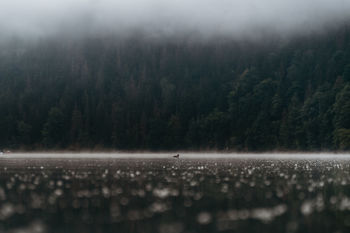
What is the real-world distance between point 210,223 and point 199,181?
14474 millimetres

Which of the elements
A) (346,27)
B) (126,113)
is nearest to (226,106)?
(126,113)

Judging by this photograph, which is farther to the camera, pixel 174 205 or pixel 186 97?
pixel 186 97

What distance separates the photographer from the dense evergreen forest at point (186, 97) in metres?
129

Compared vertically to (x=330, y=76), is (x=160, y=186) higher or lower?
lower

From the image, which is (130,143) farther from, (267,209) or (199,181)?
(267,209)

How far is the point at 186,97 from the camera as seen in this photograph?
504 feet

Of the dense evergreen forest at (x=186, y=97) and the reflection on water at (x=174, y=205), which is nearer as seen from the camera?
the reflection on water at (x=174, y=205)

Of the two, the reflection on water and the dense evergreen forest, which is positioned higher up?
the dense evergreen forest

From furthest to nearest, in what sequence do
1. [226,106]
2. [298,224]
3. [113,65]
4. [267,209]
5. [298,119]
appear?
[113,65] < [226,106] < [298,119] < [267,209] < [298,224]

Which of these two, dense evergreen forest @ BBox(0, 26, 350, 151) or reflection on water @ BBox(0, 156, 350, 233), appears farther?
dense evergreen forest @ BBox(0, 26, 350, 151)

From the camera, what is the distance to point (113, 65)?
19050cm

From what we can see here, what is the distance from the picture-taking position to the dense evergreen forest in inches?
5079

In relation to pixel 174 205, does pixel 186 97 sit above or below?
above

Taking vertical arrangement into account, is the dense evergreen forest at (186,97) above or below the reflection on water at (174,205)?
above
